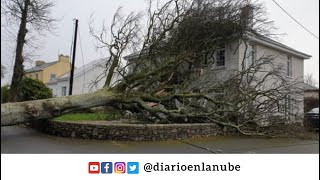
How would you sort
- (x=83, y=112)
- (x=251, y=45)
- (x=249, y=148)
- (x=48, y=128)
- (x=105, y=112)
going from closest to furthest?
(x=249, y=148)
(x=48, y=128)
(x=83, y=112)
(x=105, y=112)
(x=251, y=45)

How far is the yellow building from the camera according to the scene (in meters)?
7.71

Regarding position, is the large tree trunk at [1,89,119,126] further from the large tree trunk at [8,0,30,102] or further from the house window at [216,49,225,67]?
the house window at [216,49,225,67]

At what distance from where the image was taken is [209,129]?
1222 centimetres

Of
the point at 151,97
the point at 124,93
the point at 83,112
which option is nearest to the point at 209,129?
the point at 151,97

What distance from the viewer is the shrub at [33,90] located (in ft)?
24.8

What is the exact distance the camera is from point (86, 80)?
13.0 meters

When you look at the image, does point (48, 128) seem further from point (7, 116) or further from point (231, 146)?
point (231, 146)

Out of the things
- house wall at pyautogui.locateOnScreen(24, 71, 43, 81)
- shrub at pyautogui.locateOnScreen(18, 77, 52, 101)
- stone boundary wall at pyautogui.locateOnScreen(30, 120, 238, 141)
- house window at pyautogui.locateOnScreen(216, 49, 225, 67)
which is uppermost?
house window at pyautogui.locateOnScreen(216, 49, 225, 67)

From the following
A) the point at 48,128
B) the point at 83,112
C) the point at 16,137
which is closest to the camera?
the point at 16,137

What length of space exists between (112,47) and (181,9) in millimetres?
2993
